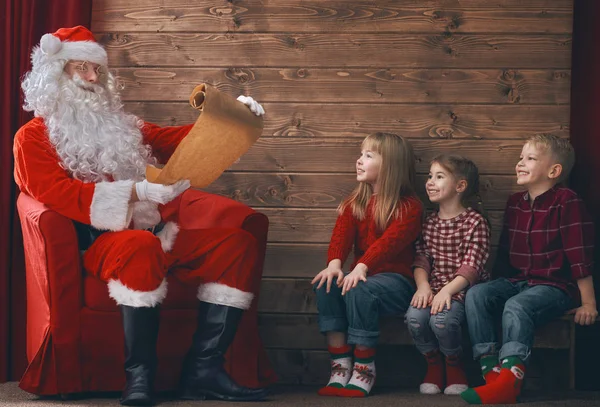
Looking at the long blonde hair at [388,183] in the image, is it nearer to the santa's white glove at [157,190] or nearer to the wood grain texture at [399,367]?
the wood grain texture at [399,367]

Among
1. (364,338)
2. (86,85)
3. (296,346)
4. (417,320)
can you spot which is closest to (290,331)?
(296,346)

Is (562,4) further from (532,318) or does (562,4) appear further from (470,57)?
(532,318)

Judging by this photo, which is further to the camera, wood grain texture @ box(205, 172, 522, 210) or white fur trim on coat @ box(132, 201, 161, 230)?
wood grain texture @ box(205, 172, 522, 210)

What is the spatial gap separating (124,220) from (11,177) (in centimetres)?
79

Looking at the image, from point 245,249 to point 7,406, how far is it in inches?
34.8

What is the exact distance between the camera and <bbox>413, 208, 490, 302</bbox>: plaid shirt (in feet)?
9.41

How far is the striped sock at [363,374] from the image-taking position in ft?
9.04

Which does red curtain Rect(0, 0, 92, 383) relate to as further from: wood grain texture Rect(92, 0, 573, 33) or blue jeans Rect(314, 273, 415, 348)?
blue jeans Rect(314, 273, 415, 348)

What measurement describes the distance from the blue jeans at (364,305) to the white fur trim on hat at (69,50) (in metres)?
1.14

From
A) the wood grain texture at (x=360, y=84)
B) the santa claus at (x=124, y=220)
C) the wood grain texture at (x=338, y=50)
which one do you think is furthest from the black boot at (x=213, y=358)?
the wood grain texture at (x=338, y=50)

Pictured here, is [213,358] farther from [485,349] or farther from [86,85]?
[86,85]

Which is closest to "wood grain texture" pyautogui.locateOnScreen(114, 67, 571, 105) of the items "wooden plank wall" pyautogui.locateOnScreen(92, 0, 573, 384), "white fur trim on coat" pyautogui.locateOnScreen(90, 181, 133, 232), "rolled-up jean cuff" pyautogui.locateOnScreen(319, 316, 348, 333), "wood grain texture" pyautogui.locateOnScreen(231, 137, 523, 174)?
"wooden plank wall" pyautogui.locateOnScreen(92, 0, 573, 384)

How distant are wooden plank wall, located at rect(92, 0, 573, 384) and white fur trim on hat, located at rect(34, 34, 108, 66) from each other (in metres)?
0.44

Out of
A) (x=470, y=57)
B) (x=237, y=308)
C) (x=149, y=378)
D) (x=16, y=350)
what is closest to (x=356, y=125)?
(x=470, y=57)
